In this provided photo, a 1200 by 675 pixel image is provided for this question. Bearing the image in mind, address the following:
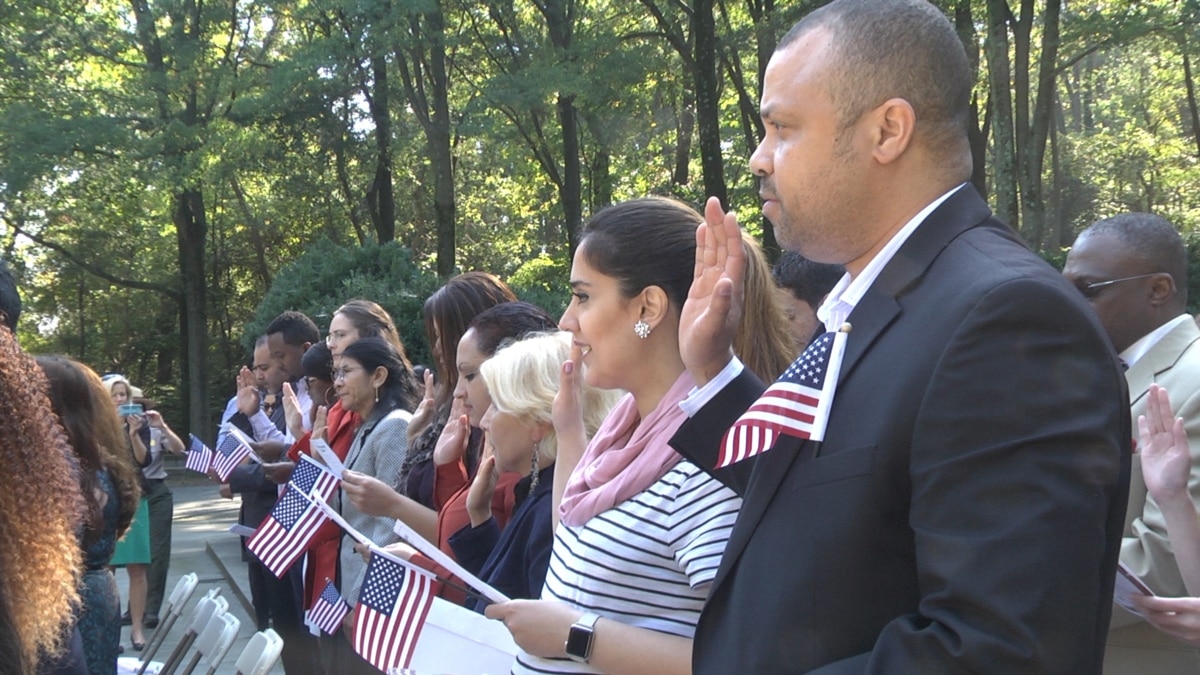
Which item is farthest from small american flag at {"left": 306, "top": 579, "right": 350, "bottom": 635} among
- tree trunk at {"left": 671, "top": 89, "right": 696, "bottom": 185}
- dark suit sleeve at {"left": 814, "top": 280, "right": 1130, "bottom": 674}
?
tree trunk at {"left": 671, "top": 89, "right": 696, "bottom": 185}

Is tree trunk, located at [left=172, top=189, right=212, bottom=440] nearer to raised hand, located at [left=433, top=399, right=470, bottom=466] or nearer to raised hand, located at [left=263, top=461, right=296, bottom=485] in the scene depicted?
raised hand, located at [left=263, top=461, right=296, bottom=485]


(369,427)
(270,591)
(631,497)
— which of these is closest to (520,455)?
(631,497)

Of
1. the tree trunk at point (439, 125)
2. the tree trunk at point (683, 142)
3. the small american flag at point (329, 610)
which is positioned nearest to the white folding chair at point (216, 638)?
the small american flag at point (329, 610)

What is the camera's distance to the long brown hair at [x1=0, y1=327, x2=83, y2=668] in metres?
2.04

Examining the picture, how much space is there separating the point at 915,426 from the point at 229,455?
5325 millimetres

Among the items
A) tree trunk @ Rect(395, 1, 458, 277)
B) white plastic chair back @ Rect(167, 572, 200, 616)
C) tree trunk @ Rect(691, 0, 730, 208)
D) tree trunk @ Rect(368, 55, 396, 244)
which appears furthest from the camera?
tree trunk @ Rect(368, 55, 396, 244)

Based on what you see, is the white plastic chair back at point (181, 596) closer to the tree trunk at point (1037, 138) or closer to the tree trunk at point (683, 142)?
the tree trunk at point (1037, 138)

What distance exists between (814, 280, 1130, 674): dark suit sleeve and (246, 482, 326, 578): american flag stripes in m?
3.55

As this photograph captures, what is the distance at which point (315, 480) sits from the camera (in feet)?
15.2

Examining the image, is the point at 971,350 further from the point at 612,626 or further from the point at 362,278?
the point at 362,278

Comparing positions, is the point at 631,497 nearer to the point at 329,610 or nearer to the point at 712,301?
the point at 712,301

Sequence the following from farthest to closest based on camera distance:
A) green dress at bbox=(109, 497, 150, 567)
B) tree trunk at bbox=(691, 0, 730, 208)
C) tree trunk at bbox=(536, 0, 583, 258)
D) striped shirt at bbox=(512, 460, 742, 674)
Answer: tree trunk at bbox=(536, 0, 583, 258) < tree trunk at bbox=(691, 0, 730, 208) < green dress at bbox=(109, 497, 150, 567) < striped shirt at bbox=(512, 460, 742, 674)

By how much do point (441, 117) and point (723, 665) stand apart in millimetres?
17940

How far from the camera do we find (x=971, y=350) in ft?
4.74
